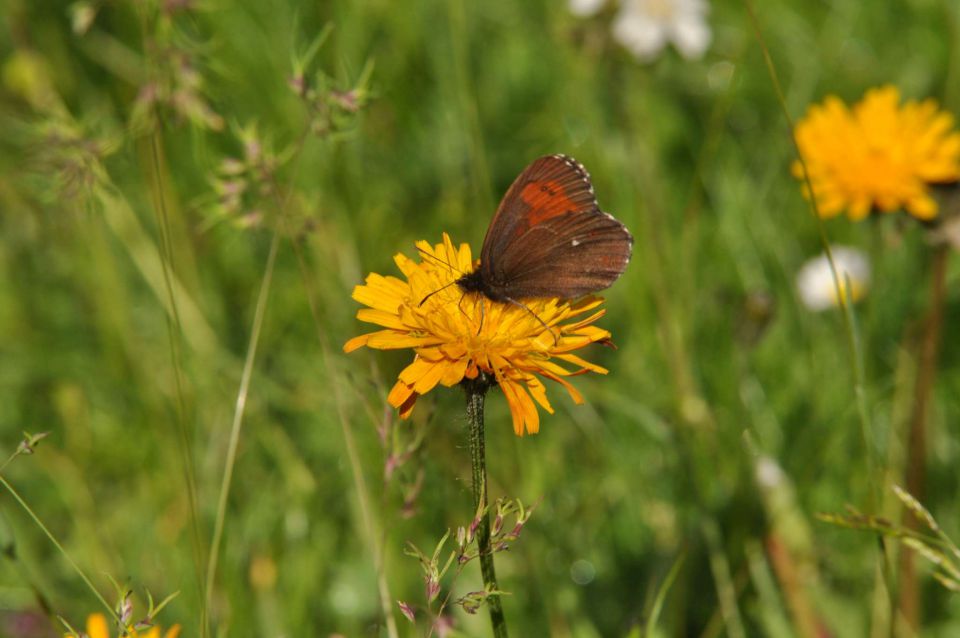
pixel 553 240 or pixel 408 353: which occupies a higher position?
pixel 553 240

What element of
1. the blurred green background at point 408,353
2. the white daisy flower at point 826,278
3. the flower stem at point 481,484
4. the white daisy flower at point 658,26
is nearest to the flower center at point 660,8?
the white daisy flower at point 658,26

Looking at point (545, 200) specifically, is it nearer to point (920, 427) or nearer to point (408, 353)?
point (920, 427)

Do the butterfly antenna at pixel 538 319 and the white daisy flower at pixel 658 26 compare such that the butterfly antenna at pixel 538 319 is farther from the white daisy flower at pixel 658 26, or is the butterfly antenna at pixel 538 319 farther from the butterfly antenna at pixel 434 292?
the white daisy flower at pixel 658 26

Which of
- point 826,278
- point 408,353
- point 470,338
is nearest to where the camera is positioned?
point 470,338

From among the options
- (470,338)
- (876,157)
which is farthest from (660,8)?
(470,338)

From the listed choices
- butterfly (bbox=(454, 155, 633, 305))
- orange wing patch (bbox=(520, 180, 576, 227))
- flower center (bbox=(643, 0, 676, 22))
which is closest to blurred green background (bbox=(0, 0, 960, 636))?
flower center (bbox=(643, 0, 676, 22))

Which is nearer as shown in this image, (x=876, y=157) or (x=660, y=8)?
(x=876, y=157)
